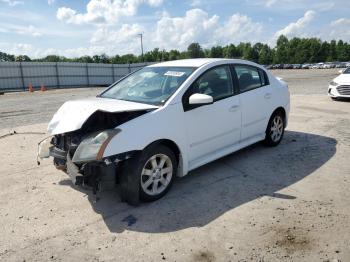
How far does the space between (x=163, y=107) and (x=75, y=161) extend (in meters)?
1.26

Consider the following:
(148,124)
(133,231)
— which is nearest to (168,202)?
(133,231)

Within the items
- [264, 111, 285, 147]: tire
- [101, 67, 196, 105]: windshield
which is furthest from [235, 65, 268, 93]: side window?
[101, 67, 196, 105]: windshield

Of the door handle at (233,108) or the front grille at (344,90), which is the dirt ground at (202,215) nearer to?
the door handle at (233,108)

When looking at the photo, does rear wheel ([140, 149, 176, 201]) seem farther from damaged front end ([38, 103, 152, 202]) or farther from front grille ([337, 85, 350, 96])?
front grille ([337, 85, 350, 96])

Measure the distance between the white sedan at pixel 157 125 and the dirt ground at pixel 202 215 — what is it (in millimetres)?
361

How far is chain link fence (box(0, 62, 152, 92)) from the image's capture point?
99.2 ft

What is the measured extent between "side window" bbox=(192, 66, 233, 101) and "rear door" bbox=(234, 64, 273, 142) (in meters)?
0.26

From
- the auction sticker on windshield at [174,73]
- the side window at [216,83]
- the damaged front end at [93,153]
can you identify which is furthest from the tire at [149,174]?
the auction sticker on windshield at [174,73]

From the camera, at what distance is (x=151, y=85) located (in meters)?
4.99

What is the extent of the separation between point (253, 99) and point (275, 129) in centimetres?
110

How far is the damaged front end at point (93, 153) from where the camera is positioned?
12.3 ft

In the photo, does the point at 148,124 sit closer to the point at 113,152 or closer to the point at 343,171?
the point at 113,152

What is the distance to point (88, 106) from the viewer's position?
4.28 meters

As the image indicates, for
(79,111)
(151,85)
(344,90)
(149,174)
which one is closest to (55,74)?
(344,90)
